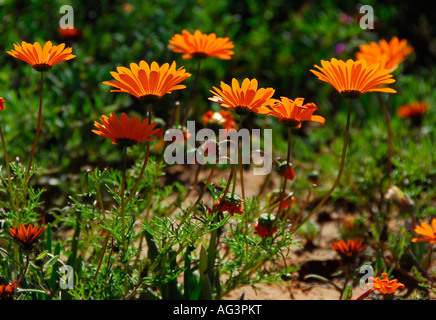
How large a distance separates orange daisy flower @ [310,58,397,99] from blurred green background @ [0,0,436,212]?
3.28 ft

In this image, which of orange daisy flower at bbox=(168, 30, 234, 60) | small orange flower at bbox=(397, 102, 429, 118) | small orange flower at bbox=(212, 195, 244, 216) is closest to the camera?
small orange flower at bbox=(212, 195, 244, 216)

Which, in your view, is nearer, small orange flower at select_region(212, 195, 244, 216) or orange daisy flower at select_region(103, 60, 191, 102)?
orange daisy flower at select_region(103, 60, 191, 102)

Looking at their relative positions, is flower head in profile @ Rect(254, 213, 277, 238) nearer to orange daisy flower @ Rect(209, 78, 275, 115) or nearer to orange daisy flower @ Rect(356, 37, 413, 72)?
orange daisy flower @ Rect(209, 78, 275, 115)

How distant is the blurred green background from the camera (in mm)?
2424

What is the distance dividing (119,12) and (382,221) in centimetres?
213

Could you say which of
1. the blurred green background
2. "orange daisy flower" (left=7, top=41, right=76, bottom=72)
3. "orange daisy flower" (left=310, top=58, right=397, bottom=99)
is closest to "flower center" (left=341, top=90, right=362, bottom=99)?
"orange daisy flower" (left=310, top=58, right=397, bottom=99)

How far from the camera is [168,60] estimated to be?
2887 millimetres

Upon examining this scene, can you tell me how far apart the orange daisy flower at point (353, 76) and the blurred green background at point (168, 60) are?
1.00 meters

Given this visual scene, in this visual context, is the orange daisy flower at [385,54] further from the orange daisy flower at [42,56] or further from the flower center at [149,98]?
the orange daisy flower at [42,56]

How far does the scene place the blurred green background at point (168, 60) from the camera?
2.42m

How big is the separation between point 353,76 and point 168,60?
1832 mm

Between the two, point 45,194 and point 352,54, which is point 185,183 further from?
point 352,54

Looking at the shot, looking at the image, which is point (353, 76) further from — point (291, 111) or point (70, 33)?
point (70, 33)
